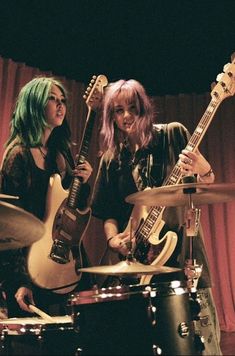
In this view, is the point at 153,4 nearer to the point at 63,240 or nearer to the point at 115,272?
the point at 63,240

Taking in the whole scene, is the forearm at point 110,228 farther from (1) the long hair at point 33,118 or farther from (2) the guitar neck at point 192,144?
(1) the long hair at point 33,118

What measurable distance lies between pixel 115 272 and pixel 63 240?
2.15 feet

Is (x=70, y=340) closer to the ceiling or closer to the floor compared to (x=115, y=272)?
closer to the floor

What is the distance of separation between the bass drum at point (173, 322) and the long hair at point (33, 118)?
3.62 feet

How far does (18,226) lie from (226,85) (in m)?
1.27

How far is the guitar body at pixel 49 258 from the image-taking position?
2.11 metres

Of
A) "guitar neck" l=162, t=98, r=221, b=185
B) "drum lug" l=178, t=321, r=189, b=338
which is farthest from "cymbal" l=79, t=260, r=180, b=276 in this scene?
"guitar neck" l=162, t=98, r=221, b=185

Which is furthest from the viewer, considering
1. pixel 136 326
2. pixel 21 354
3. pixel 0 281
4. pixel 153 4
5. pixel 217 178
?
pixel 217 178

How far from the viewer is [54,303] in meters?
2.14

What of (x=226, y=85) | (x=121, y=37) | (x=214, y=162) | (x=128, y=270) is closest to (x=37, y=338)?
(x=128, y=270)

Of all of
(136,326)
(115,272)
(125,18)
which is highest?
(125,18)

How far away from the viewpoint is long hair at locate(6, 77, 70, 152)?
2.42m

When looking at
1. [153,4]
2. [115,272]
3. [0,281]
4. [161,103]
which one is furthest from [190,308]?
[161,103]

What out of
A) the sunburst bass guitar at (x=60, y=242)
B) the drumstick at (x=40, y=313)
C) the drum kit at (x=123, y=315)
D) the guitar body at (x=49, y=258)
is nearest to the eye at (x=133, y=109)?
the sunburst bass guitar at (x=60, y=242)
